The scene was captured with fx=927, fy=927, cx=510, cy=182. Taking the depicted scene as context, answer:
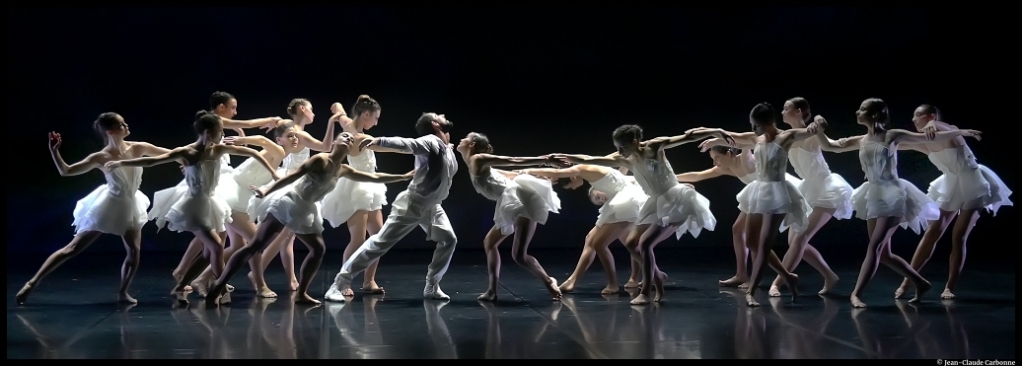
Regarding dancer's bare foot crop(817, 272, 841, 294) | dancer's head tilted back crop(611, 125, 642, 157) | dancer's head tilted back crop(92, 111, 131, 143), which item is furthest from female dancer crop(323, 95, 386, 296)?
dancer's bare foot crop(817, 272, 841, 294)

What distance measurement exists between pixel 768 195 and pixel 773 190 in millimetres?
42

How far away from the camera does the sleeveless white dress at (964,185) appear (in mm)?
5520

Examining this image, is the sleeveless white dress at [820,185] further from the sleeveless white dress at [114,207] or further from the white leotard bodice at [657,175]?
the sleeveless white dress at [114,207]

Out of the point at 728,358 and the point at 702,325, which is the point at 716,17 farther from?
the point at 728,358

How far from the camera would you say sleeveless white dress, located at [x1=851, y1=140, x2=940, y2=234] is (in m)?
5.15

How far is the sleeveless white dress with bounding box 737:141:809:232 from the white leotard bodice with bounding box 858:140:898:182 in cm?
43

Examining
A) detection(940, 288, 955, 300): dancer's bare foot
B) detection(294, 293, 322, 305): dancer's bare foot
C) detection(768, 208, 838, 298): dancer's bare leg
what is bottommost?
detection(940, 288, 955, 300): dancer's bare foot

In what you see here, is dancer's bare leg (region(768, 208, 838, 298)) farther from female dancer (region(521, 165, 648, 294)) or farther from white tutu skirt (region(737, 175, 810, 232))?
female dancer (region(521, 165, 648, 294))

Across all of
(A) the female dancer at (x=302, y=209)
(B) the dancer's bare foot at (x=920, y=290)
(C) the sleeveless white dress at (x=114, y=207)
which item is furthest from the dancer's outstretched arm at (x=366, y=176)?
(B) the dancer's bare foot at (x=920, y=290)

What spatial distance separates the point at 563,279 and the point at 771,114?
225 centimetres

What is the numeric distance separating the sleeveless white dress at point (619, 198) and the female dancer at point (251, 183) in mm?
1965

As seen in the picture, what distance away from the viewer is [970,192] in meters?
5.52

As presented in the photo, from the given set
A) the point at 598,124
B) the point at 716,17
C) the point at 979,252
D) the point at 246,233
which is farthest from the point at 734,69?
the point at 246,233

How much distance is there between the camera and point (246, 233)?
5.61 metres
